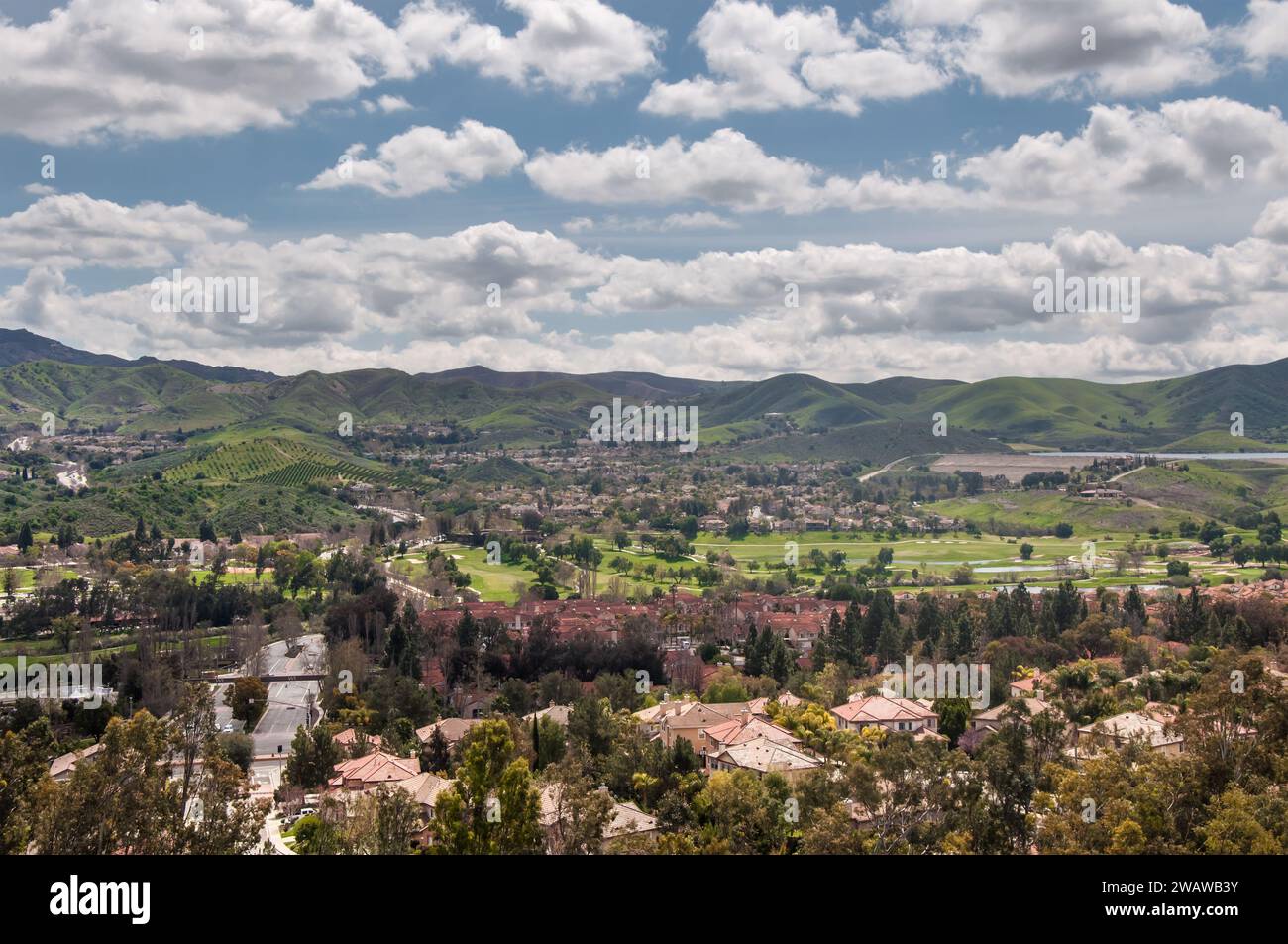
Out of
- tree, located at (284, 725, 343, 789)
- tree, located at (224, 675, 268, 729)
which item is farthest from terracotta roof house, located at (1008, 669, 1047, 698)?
tree, located at (224, 675, 268, 729)

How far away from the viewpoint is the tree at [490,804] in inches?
499

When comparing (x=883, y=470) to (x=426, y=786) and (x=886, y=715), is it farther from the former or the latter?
(x=426, y=786)

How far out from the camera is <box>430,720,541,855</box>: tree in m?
12.7

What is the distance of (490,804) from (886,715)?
19.6m

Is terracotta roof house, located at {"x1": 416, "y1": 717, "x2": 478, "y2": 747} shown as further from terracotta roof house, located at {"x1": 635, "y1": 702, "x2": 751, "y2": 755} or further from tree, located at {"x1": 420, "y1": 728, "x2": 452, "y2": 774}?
terracotta roof house, located at {"x1": 635, "y1": 702, "x2": 751, "y2": 755}

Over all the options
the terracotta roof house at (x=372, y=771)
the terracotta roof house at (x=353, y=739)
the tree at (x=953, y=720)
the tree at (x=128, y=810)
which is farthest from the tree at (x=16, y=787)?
the tree at (x=953, y=720)

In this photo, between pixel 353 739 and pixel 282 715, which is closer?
Answer: pixel 353 739

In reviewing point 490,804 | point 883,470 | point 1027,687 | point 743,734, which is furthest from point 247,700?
point 883,470

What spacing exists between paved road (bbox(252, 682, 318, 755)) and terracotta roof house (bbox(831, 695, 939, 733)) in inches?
654

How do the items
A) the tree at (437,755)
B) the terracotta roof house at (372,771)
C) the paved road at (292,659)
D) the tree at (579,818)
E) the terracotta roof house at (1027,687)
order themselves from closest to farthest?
the tree at (579,818)
the terracotta roof house at (372,771)
the tree at (437,755)
the terracotta roof house at (1027,687)
the paved road at (292,659)

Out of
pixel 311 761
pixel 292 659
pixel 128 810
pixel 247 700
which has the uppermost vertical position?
pixel 128 810

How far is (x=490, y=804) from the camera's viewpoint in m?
13.0

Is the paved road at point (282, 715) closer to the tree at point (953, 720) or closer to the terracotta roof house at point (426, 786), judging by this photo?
the terracotta roof house at point (426, 786)

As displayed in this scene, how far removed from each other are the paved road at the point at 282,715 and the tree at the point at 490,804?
68.6 ft
